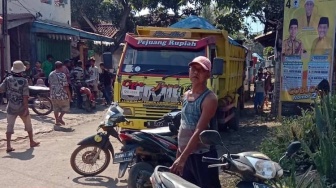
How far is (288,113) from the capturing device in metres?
11.5

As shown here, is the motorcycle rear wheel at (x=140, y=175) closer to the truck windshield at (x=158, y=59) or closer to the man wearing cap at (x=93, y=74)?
the truck windshield at (x=158, y=59)

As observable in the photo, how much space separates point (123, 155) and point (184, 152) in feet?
6.95

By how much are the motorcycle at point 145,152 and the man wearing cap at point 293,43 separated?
5369 mm

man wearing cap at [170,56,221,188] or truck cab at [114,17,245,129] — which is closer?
man wearing cap at [170,56,221,188]

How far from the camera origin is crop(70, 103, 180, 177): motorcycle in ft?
22.9

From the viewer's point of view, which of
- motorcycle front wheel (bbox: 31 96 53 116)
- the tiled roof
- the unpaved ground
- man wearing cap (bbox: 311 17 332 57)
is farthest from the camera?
the tiled roof

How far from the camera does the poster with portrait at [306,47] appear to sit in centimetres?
1016

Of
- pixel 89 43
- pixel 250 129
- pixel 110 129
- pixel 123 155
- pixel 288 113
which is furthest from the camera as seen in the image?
pixel 89 43

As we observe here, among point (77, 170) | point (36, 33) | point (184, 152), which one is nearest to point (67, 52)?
point (36, 33)

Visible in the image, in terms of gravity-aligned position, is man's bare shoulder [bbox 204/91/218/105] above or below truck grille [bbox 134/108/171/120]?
above

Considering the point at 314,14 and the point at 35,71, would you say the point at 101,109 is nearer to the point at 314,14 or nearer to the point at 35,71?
the point at 35,71

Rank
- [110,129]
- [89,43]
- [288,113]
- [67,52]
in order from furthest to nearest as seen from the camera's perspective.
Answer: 1. [89,43]
2. [67,52]
3. [288,113]
4. [110,129]

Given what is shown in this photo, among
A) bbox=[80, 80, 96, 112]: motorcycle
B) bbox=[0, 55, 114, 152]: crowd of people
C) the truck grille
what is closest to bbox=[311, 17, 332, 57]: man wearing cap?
the truck grille

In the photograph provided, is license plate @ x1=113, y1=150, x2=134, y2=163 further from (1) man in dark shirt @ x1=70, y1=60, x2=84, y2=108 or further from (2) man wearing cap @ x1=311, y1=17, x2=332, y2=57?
(1) man in dark shirt @ x1=70, y1=60, x2=84, y2=108
